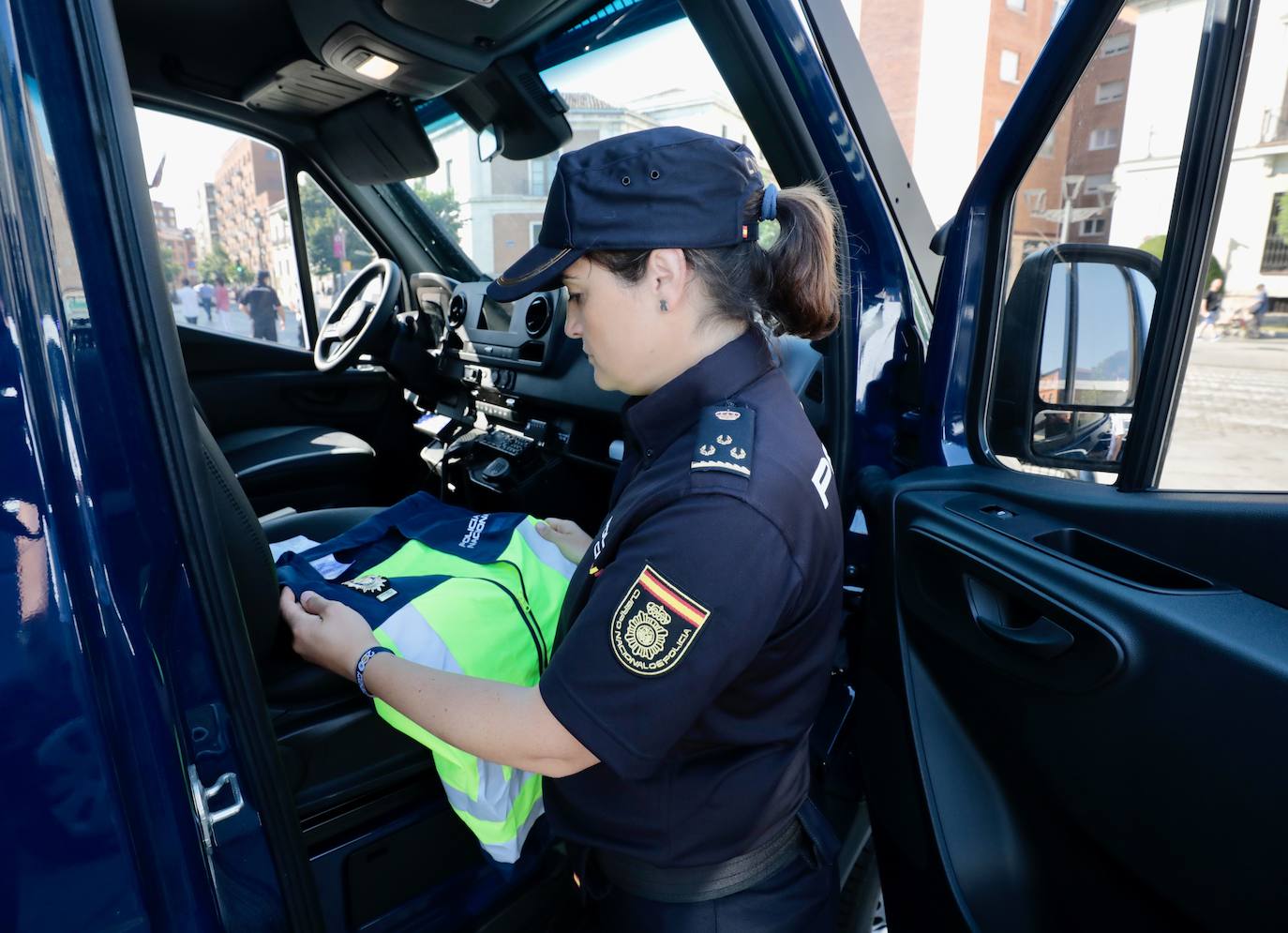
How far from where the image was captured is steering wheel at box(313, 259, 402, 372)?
3.27m

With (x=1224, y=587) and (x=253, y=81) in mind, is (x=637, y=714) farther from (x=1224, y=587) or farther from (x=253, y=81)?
(x=253, y=81)

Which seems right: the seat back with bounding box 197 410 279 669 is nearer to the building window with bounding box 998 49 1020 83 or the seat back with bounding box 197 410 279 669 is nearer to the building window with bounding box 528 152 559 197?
the building window with bounding box 998 49 1020 83

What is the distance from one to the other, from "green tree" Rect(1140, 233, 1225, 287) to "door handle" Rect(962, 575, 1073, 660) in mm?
435

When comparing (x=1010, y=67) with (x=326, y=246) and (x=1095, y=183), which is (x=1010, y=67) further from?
(x=326, y=246)

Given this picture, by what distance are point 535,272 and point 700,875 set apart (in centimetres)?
87

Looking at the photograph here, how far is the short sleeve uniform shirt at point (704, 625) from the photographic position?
0.88 meters

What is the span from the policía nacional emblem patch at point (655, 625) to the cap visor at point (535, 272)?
436 mm

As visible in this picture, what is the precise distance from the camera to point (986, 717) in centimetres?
110

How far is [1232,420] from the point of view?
2.98 feet

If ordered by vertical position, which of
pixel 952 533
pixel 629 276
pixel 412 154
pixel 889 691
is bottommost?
pixel 889 691

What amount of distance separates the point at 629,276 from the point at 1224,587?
760 millimetres

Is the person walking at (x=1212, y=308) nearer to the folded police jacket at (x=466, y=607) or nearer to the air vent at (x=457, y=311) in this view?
the folded police jacket at (x=466, y=607)

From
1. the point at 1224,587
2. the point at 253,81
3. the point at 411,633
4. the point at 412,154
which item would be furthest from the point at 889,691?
the point at 253,81

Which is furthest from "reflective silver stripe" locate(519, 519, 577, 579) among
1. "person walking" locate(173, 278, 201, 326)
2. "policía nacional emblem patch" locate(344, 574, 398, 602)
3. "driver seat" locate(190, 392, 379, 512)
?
"person walking" locate(173, 278, 201, 326)
